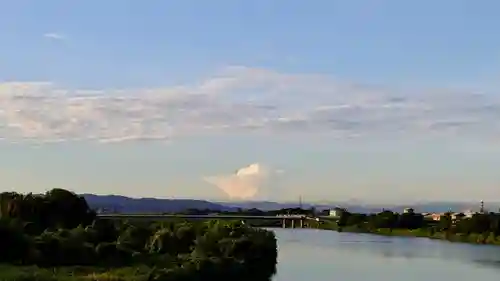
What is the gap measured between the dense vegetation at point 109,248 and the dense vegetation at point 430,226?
123 feet

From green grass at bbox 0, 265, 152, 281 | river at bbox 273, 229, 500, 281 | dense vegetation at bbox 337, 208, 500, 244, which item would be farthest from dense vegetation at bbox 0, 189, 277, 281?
dense vegetation at bbox 337, 208, 500, 244

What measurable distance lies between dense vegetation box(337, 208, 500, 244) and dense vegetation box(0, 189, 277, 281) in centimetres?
3747

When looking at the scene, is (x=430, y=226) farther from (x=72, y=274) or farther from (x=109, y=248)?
(x=72, y=274)

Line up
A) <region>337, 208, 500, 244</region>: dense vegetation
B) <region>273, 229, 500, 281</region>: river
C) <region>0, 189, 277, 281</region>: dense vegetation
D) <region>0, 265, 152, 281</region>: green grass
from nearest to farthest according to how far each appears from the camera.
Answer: <region>0, 265, 152, 281</region>: green grass, <region>0, 189, 277, 281</region>: dense vegetation, <region>273, 229, 500, 281</region>: river, <region>337, 208, 500, 244</region>: dense vegetation

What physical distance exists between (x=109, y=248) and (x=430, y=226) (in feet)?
212

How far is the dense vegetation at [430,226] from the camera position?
78.1 m

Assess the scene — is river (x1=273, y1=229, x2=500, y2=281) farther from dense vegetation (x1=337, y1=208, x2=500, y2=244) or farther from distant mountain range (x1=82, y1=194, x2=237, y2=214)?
distant mountain range (x1=82, y1=194, x2=237, y2=214)

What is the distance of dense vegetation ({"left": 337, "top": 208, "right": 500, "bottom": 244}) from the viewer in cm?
7806

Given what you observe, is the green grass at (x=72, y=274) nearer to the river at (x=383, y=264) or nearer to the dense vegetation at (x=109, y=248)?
the dense vegetation at (x=109, y=248)

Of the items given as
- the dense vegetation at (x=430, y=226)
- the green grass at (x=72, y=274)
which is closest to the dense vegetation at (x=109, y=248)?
the green grass at (x=72, y=274)

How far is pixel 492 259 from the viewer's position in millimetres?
51625

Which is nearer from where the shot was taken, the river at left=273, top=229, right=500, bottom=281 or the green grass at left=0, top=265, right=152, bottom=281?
the green grass at left=0, top=265, right=152, bottom=281

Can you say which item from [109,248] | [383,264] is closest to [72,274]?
[109,248]

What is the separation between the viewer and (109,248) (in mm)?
34500
